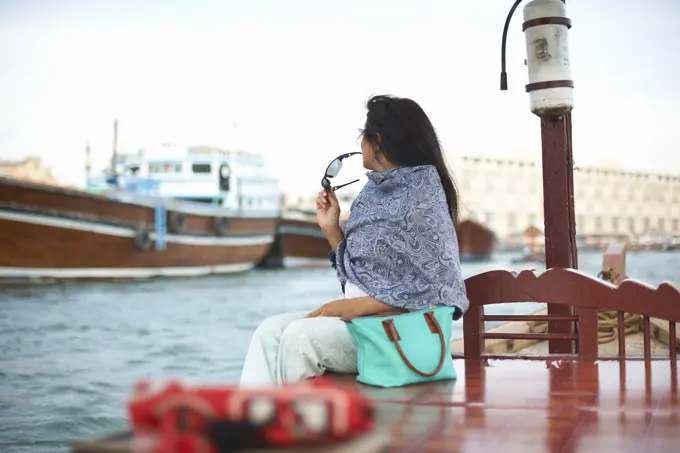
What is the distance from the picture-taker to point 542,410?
184 centimetres

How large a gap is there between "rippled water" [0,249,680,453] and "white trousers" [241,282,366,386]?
2.53m

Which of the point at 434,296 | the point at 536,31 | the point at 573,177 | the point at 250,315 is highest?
the point at 536,31

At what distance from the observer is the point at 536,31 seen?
2.74 m

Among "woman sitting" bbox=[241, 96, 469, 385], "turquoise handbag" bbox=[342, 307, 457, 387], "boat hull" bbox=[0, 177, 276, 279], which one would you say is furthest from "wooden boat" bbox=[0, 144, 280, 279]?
"turquoise handbag" bbox=[342, 307, 457, 387]

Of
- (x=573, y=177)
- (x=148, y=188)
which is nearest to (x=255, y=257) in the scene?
(x=148, y=188)

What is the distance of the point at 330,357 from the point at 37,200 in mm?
17697

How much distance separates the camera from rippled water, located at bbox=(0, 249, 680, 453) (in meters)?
7.48

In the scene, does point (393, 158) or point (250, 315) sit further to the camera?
point (250, 315)

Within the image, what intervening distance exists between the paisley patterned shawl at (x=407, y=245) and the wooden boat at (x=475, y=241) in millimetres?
32244

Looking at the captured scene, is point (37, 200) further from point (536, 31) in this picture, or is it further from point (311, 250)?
point (536, 31)

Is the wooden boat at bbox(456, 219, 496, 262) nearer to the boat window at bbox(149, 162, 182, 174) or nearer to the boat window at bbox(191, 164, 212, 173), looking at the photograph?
the boat window at bbox(191, 164, 212, 173)

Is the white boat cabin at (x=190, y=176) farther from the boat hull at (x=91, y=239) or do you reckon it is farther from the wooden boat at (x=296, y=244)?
the wooden boat at (x=296, y=244)

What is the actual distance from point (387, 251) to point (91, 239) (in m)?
18.7

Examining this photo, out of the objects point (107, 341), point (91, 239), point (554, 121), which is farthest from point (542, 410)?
point (91, 239)
